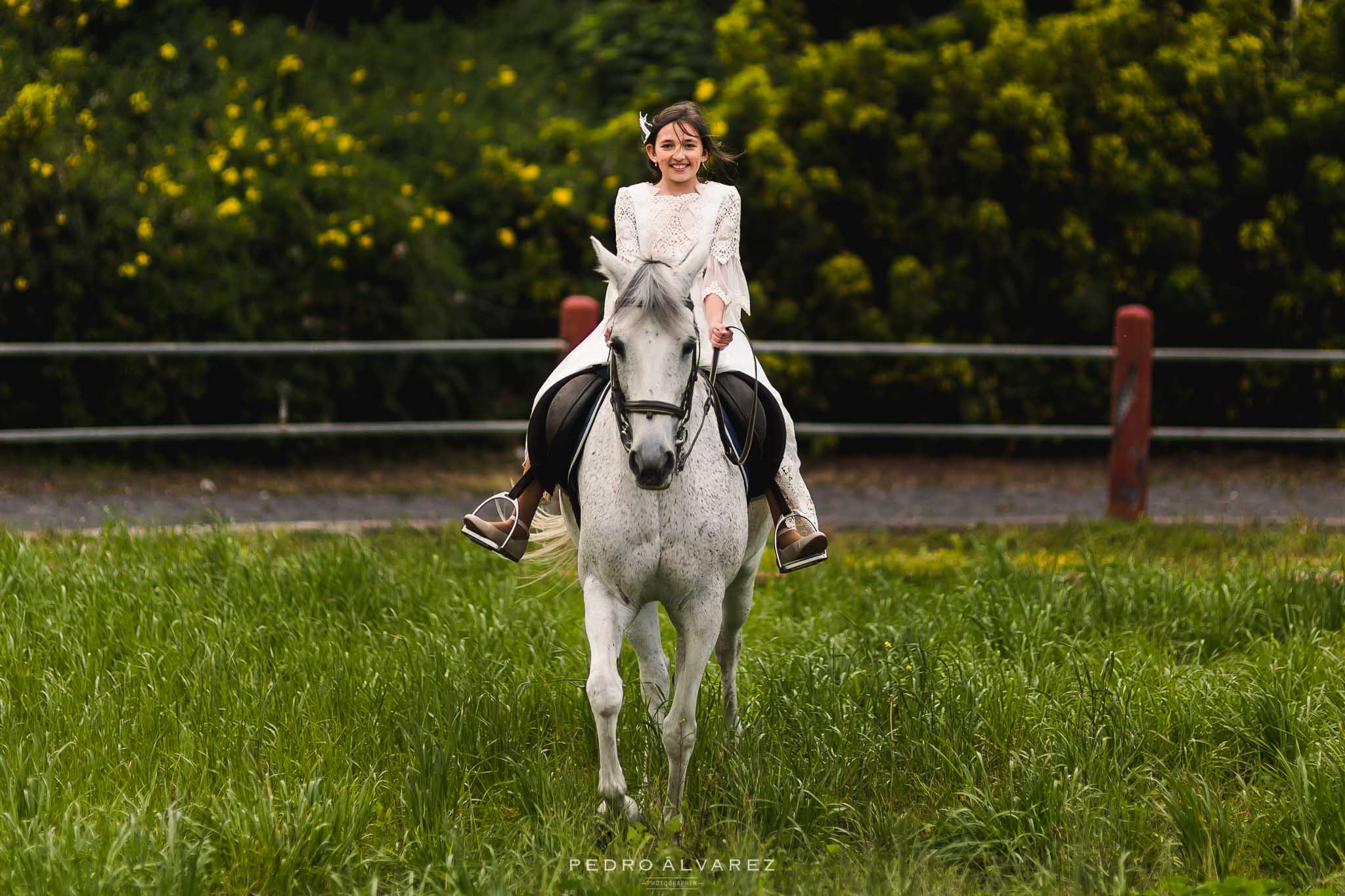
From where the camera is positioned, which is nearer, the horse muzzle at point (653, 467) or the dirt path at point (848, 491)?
the horse muzzle at point (653, 467)

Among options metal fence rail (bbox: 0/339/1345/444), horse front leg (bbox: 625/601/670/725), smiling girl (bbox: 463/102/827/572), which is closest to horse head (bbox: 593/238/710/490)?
smiling girl (bbox: 463/102/827/572)

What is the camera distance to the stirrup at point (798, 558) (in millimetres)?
4832

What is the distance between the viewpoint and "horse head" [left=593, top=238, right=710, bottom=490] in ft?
13.1

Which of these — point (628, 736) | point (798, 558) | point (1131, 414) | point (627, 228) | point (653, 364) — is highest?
point (627, 228)

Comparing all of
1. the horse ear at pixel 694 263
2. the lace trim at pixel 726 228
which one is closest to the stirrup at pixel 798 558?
the lace trim at pixel 726 228

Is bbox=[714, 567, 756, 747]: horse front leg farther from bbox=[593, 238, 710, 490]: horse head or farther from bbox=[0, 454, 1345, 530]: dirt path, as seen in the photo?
bbox=[0, 454, 1345, 530]: dirt path

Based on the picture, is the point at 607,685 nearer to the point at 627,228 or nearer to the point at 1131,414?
the point at 627,228

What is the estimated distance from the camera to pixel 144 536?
7.12 m

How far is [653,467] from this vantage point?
155 inches

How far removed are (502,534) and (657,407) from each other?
115cm

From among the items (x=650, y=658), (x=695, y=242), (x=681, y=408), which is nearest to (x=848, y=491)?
(x=650, y=658)

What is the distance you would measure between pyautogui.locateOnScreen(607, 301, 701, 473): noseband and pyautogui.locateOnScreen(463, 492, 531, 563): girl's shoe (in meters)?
0.84

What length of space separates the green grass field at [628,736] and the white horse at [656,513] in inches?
12.6

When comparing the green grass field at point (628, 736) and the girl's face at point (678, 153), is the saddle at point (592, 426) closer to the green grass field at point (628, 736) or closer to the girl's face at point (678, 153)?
the girl's face at point (678, 153)
